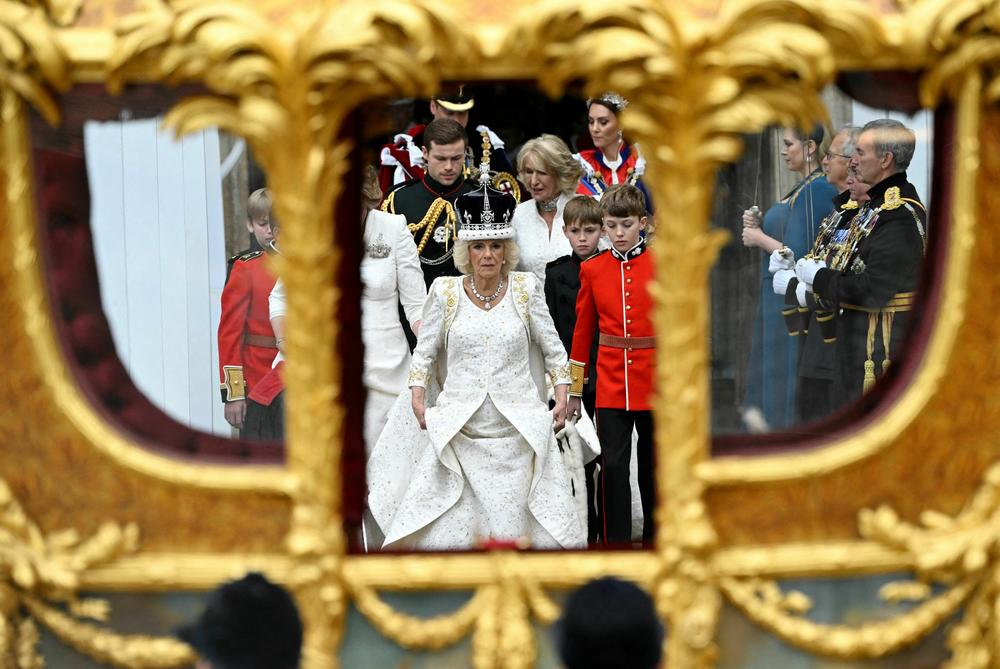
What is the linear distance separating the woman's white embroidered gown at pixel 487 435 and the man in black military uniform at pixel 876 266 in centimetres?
141

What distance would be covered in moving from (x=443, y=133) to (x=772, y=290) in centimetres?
231

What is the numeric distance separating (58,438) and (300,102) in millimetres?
993

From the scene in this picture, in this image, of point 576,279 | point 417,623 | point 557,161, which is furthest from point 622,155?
point 417,623

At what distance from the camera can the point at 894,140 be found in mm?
5289

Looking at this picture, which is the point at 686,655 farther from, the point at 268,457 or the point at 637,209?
the point at 637,209

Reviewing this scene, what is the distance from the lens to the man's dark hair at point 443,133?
24.0 ft

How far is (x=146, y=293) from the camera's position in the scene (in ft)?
16.9

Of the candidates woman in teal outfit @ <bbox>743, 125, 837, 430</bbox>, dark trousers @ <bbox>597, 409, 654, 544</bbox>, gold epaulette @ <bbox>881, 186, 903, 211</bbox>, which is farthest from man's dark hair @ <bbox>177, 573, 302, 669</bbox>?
dark trousers @ <bbox>597, 409, 654, 544</bbox>

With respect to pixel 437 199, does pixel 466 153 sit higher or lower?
higher

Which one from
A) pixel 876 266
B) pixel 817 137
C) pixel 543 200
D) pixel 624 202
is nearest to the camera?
pixel 817 137

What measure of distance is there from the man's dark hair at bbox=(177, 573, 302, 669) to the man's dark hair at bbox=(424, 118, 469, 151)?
3015mm

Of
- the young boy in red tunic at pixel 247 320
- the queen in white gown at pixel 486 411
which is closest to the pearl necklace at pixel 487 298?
the queen in white gown at pixel 486 411

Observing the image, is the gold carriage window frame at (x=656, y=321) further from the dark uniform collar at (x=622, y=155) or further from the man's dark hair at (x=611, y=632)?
the dark uniform collar at (x=622, y=155)

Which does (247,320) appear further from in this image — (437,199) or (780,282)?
(437,199)
